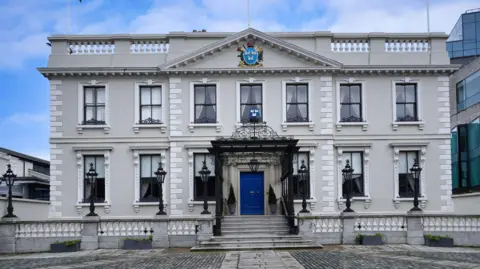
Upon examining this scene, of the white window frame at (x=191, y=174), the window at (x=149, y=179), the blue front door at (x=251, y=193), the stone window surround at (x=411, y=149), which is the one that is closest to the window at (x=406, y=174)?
the stone window surround at (x=411, y=149)

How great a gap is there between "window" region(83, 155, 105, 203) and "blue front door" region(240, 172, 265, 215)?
738 centimetres

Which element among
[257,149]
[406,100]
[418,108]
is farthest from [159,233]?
[418,108]

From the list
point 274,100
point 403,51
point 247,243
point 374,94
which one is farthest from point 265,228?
point 403,51

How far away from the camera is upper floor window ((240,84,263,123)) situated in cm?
2875

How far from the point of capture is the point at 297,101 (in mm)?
28938

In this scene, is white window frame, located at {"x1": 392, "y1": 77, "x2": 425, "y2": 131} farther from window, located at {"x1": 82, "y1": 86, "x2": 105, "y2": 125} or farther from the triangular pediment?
window, located at {"x1": 82, "y1": 86, "x2": 105, "y2": 125}

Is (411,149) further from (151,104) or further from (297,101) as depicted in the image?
(151,104)

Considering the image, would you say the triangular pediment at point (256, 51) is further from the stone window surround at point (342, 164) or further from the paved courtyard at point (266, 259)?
the paved courtyard at point (266, 259)

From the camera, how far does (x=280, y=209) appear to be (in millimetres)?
28109

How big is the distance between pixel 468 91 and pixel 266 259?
29699mm

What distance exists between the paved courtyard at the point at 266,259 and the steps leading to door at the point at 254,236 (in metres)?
0.99

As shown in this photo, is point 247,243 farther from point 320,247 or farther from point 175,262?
point 175,262

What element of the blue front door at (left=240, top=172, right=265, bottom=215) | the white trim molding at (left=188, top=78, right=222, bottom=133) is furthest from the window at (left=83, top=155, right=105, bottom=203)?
the blue front door at (left=240, top=172, right=265, bottom=215)

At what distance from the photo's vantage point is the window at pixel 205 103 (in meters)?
28.8
